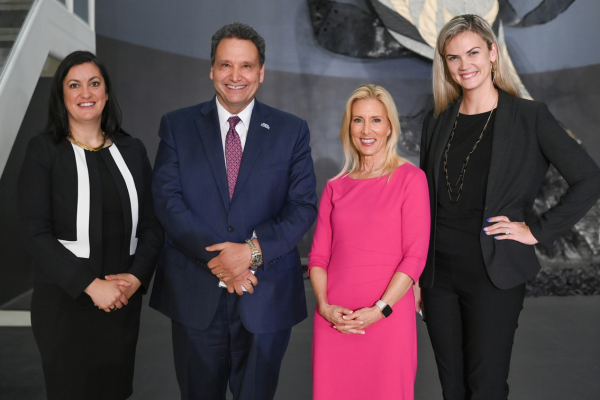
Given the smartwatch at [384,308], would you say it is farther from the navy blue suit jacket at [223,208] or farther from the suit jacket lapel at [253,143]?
the suit jacket lapel at [253,143]

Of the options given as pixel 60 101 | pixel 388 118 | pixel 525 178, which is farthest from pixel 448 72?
pixel 60 101

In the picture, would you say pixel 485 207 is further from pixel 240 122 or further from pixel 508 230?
pixel 240 122

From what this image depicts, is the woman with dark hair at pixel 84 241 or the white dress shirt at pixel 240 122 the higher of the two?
the white dress shirt at pixel 240 122

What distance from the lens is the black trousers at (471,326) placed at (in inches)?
70.6

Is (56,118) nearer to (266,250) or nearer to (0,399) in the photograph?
(266,250)

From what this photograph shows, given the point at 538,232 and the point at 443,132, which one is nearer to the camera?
the point at 538,232

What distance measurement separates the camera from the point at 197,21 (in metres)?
5.92

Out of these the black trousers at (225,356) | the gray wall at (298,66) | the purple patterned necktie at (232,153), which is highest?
the gray wall at (298,66)

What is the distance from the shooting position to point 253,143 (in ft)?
A: 6.11

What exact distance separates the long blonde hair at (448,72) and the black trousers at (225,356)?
3.79ft

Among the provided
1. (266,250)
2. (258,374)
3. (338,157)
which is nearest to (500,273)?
(266,250)

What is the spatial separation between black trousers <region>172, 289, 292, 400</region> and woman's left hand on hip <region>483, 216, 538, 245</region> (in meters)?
0.86

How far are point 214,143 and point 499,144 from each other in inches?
40.8

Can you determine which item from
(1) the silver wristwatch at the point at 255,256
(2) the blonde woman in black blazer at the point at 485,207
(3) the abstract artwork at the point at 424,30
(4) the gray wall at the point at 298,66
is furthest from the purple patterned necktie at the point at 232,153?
(3) the abstract artwork at the point at 424,30
